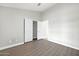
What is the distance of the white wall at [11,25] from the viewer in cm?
394

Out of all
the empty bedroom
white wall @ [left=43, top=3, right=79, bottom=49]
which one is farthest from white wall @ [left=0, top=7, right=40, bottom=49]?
white wall @ [left=43, top=3, right=79, bottom=49]

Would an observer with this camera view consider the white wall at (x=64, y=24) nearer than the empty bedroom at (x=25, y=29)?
No

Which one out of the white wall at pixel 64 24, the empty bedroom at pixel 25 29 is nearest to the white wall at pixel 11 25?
the empty bedroom at pixel 25 29

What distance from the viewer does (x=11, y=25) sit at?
4129 mm

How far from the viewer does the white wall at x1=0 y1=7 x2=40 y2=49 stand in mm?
3936

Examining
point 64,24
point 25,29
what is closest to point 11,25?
point 25,29

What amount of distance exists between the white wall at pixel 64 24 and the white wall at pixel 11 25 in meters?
2.20

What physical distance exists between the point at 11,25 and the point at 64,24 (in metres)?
3.39

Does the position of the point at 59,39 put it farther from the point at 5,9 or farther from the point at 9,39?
the point at 5,9

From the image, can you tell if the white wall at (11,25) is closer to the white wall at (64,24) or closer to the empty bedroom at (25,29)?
the empty bedroom at (25,29)

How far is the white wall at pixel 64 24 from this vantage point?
3.99m

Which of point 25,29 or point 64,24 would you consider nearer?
point 64,24

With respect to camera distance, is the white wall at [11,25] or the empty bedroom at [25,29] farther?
the white wall at [11,25]

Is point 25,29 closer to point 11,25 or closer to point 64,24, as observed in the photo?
point 11,25
